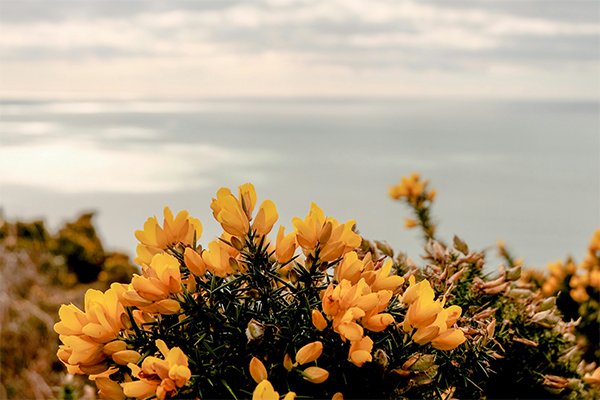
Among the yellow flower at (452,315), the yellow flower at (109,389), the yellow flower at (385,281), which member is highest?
the yellow flower at (385,281)

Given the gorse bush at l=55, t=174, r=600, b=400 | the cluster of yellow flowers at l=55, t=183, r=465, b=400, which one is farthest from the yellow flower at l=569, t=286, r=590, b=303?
the cluster of yellow flowers at l=55, t=183, r=465, b=400

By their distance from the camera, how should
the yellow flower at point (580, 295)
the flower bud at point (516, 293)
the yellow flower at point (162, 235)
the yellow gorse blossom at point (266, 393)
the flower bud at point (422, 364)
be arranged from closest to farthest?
1. the yellow gorse blossom at point (266, 393)
2. the flower bud at point (422, 364)
3. the yellow flower at point (162, 235)
4. the flower bud at point (516, 293)
5. the yellow flower at point (580, 295)

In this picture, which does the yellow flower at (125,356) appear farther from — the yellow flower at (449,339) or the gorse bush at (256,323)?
the yellow flower at (449,339)

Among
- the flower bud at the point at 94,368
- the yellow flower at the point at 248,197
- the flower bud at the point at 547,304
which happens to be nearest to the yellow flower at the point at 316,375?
the yellow flower at the point at 248,197

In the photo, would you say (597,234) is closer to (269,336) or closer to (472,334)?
(472,334)

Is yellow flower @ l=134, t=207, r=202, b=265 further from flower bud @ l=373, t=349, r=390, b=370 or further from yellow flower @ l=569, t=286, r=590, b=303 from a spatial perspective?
yellow flower @ l=569, t=286, r=590, b=303

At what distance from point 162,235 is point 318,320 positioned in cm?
41

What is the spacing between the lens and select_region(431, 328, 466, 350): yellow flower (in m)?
0.99

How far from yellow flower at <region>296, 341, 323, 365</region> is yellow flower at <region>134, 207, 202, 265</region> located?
38cm

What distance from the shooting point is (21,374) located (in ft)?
12.4

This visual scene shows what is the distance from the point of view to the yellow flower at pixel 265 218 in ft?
3.40

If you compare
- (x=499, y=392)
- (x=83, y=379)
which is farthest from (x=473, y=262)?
(x=83, y=379)

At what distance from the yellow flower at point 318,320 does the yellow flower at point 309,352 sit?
0.12 ft

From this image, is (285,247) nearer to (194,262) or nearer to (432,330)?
(194,262)
